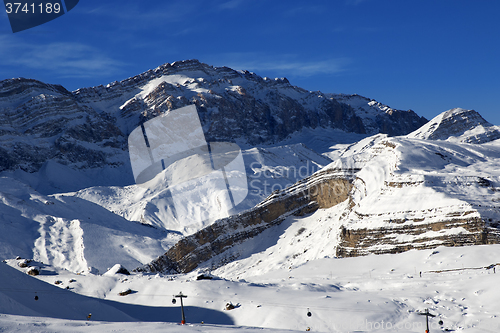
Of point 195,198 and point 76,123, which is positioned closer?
point 195,198

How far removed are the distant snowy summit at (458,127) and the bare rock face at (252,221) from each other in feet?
173

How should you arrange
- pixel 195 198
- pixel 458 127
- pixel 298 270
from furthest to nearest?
pixel 458 127, pixel 195 198, pixel 298 270

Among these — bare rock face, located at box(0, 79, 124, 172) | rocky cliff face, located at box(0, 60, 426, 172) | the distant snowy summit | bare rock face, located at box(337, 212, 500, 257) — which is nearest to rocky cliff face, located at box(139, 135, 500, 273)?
bare rock face, located at box(337, 212, 500, 257)

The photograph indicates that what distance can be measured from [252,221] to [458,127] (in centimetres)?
7171

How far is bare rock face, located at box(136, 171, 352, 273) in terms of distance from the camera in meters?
66.2

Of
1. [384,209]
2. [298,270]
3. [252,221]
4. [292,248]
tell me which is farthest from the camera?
[252,221]

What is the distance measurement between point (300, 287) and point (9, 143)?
441 feet

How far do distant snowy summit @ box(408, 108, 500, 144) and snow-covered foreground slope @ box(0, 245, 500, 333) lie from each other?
75.1 metres

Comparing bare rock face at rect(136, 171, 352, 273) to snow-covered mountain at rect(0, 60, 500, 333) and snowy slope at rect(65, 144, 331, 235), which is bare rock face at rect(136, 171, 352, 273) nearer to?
snow-covered mountain at rect(0, 60, 500, 333)

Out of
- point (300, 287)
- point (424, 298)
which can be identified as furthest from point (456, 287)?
point (300, 287)

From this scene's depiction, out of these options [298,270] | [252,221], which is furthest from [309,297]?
[252,221]

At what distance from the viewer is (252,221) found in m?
68.9

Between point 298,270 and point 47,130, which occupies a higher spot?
point 47,130

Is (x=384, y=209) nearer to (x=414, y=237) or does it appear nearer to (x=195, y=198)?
(x=414, y=237)
